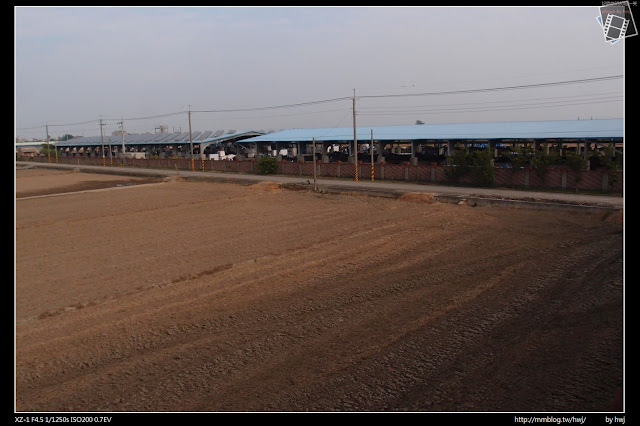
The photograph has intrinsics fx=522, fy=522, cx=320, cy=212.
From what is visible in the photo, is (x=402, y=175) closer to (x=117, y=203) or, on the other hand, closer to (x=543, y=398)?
(x=117, y=203)

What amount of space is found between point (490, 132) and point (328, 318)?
34.8 m

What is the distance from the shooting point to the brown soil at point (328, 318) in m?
7.01

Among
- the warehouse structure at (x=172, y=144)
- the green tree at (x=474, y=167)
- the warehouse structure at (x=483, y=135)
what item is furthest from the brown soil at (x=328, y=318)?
the warehouse structure at (x=172, y=144)

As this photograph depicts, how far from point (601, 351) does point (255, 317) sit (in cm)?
592

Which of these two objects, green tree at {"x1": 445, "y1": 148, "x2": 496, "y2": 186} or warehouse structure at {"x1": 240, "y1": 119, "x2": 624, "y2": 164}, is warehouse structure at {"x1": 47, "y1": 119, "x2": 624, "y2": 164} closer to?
warehouse structure at {"x1": 240, "y1": 119, "x2": 624, "y2": 164}

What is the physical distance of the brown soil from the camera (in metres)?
7.01

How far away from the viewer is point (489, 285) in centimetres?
1150

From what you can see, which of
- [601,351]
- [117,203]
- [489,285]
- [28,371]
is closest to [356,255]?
[489,285]

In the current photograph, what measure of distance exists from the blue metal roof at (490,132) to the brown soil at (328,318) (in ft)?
57.9

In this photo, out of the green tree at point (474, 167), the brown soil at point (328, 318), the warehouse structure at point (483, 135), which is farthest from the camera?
the warehouse structure at point (483, 135)

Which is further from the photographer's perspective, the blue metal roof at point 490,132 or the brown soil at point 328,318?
the blue metal roof at point 490,132

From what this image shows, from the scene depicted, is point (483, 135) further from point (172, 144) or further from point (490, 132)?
point (172, 144)

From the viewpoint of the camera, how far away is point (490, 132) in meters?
41.0

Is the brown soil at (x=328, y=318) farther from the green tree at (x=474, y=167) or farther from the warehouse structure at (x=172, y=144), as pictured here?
the warehouse structure at (x=172, y=144)
